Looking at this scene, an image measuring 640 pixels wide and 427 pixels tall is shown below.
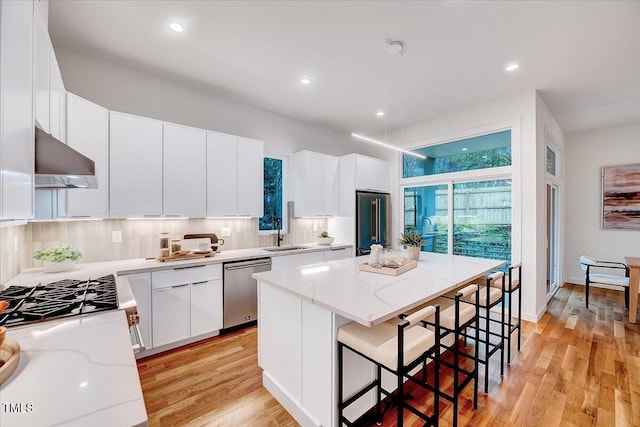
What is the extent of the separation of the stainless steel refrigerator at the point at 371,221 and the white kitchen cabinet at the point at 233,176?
5.81ft

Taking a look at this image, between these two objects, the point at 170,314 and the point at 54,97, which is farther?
the point at 170,314

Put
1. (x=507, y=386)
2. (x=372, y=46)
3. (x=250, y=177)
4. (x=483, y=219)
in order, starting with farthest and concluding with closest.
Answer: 1. (x=483, y=219)
2. (x=250, y=177)
3. (x=372, y=46)
4. (x=507, y=386)

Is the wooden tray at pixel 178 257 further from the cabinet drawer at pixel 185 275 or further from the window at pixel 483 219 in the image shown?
the window at pixel 483 219

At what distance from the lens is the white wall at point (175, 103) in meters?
2.83

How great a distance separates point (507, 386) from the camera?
7.47 feet

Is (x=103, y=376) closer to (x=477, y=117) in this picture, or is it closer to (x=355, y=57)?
(x=355, y=57)

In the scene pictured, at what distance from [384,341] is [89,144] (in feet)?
9.85

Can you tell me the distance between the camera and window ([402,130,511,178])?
3.98m

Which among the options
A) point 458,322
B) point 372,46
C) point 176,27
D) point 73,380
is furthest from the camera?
point 372,46

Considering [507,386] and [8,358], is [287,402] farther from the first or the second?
[507,386]

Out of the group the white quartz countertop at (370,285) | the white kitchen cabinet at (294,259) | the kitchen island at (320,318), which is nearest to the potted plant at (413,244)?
the white quartz countertop at (370,285)

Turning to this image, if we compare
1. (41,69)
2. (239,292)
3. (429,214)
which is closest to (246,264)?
(239,292)

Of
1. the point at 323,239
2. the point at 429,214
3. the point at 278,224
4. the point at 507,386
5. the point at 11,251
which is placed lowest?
the point at 507,386

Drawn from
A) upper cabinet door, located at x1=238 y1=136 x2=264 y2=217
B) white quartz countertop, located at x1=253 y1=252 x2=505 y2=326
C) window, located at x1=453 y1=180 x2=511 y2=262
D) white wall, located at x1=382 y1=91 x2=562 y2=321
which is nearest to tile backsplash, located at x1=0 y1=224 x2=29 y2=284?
white quartz countertop, located at x1=253 y1=252 x2=505 y2=326
